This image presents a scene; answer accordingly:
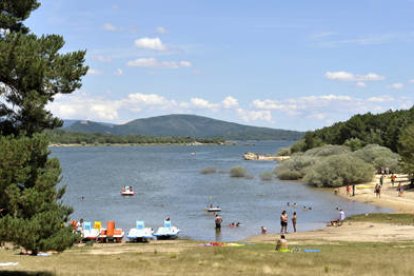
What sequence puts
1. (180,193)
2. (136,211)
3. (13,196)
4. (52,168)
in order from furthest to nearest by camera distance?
(180,193), (136,211), (52,168), (13,196)

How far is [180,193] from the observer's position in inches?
3152

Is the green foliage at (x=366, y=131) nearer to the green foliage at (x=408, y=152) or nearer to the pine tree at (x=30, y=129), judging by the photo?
the green foliage at (x=408, y=152)

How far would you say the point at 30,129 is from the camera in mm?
19047

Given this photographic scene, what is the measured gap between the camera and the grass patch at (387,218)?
1741 inches

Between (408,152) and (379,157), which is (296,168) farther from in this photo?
(408,152)

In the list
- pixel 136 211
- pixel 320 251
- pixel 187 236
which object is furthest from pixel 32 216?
pixel 136 211

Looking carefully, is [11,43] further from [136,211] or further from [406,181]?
[406,181]

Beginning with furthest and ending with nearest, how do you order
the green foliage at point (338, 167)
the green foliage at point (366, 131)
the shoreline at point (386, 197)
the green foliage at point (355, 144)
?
the green foliage at point (355, 144)
the green foliage at point (366, 131)
the green foliage at point (338, 167)
the shoreline at point (386, 197)

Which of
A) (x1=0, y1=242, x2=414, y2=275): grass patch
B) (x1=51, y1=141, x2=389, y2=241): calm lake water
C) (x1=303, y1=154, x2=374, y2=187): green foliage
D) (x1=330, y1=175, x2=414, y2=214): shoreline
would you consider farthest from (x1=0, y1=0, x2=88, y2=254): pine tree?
(x1=303, y1=154, x2=374, y2=187): green foliage

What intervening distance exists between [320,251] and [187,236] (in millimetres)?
16772

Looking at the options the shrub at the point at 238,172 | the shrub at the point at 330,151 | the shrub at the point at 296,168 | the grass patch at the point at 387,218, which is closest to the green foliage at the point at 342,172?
the shrub at the point at 296,168

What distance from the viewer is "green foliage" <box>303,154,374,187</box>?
81625 millimetres

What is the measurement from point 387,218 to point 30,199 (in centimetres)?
3575

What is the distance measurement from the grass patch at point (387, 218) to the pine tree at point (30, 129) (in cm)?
3114
